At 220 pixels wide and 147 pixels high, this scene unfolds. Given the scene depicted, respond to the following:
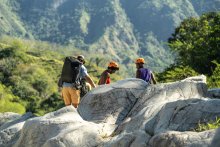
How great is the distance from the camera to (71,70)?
13406mm

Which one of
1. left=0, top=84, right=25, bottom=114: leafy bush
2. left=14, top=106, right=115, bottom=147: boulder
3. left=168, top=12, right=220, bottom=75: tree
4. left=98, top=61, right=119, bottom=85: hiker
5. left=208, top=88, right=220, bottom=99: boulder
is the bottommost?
left=0, top=84, right=25, bottom=114: leafy bush

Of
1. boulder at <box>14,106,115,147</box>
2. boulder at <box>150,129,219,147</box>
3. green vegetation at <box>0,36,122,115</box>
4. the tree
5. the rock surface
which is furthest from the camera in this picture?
green vegetation at <box>0,36,122,115</box>

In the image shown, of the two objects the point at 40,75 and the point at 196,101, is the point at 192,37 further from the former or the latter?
the point at 40,75

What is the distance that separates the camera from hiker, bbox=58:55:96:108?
1330cm

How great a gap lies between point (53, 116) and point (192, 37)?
Answer: 87.2 feet

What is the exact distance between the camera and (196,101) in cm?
965

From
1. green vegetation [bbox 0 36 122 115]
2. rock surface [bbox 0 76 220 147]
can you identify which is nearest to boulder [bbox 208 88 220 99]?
rock surface [bbox 0 76 220 147]

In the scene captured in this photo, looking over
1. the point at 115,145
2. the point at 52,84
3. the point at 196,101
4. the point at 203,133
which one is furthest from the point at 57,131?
the point at 52,84

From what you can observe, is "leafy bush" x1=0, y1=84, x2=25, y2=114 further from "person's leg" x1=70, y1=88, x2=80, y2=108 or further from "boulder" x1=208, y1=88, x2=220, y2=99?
"boulder" x1=208, y1=88, x2=220, y2=99

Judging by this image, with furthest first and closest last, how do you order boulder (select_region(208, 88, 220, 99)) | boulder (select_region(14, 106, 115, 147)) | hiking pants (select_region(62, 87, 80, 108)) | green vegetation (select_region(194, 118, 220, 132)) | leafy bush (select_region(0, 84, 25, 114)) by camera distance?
1. leafy bush (select_region(0, 84, 25, 114))
2. hiking pants (select_region(62, 87, 80, 108))
3. boulder (select_region(208, 88, 220, 99))
4. boulder (select_region(14, 106, 115, 147))
5. green vegetation (select_region(194, 118, 220, 132))

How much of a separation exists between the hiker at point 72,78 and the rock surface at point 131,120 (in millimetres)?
1030

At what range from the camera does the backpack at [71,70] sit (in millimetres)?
13266

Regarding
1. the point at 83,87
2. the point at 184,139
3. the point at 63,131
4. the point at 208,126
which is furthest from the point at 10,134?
the point at 184,139

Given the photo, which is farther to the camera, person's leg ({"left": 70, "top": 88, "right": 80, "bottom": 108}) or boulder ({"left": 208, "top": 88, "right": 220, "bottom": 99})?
person's leg ({"left": 70, "top": 88, "right": 80, "bottom": 108})
